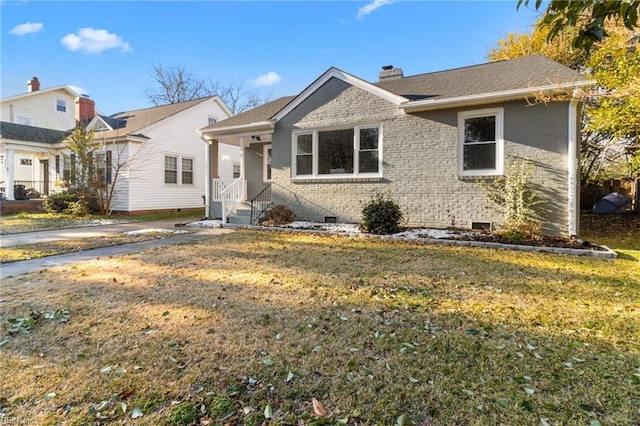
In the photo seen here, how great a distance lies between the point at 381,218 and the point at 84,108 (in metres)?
19.4

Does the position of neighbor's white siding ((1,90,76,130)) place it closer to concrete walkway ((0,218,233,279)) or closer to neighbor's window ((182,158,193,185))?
neighbor's window ((182,158,193,185))

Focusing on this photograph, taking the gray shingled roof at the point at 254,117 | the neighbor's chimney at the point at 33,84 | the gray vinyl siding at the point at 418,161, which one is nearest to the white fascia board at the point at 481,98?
the gray vinyl siding at the point at 418,161

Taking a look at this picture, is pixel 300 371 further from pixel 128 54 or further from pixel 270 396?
pixel 128 54

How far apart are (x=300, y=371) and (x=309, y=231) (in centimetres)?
672

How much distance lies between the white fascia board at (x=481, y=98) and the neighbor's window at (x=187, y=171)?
12.6 m

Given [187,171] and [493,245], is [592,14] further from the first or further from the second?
[187,171]

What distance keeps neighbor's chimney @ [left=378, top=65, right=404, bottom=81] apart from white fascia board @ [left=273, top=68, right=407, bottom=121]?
335cm

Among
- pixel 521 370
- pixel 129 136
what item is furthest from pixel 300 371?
pixel 129 136

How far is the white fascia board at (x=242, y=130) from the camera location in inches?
431

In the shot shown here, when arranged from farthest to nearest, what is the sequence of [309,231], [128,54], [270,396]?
[128,54] < [309,231] < [270,396]

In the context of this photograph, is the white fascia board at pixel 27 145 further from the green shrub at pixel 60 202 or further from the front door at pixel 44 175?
the green shrub at pixel 60 202

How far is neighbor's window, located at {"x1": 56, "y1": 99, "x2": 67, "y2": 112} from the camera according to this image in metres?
23.1

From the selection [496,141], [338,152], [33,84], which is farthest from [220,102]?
[496,141]

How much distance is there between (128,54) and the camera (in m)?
17.7
